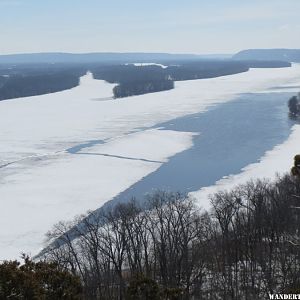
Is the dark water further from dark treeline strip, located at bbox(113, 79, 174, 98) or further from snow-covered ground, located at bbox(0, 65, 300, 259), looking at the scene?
dark treeline strip, located at bbox(113, 79, 174, 98)

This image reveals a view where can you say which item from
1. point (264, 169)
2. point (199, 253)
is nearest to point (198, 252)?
point (199, 253)

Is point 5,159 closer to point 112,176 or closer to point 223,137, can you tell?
point 112,176

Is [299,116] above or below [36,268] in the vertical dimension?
below

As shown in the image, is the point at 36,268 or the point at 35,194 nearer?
the point at 36,268

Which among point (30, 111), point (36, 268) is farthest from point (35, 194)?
point (30, 111)

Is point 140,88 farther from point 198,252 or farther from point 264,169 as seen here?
point 198,252

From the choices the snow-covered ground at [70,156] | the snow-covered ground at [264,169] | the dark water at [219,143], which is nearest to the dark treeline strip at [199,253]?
the snow-covered ground at [70,156]

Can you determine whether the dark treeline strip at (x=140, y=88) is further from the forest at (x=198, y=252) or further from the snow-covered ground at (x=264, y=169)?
the forest at (x=198, y=252)
